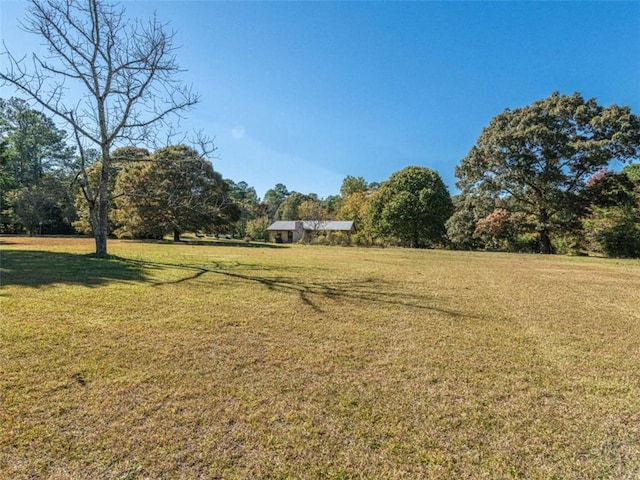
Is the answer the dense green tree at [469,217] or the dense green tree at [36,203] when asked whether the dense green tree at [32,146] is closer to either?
the dense green tree at [36,203]

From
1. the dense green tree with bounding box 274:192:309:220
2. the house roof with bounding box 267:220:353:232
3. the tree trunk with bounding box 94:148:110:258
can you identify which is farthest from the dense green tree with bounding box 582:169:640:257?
the dense green tree with bounding box 274:192:309:220

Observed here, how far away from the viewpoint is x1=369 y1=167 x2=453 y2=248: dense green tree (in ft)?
96.3

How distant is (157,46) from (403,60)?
30.5 ft

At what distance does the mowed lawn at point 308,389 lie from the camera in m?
1.74

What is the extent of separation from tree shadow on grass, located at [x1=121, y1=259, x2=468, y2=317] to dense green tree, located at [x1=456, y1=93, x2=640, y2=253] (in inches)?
755

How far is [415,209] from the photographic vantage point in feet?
96.8

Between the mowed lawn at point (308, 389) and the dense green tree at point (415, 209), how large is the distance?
81.9 feet

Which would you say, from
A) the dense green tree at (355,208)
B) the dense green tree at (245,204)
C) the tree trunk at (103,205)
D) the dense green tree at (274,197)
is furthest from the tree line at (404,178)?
the dense green tree at (274,197)

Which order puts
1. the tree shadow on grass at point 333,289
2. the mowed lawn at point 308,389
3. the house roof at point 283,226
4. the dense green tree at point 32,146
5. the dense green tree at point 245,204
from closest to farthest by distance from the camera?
the mowed lawn at point 308,389 → the tree shadow on grass at point 333,289 → the dense green tree at point 32,146 → the house roof at point 283,226 → the dense green tree at point 245,204

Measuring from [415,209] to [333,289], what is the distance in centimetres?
2486

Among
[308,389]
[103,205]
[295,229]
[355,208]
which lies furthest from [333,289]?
[355,208]

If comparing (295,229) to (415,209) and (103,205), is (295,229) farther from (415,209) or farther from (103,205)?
(103,205)

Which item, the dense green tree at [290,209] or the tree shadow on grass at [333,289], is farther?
the dense green tree at [290,209]

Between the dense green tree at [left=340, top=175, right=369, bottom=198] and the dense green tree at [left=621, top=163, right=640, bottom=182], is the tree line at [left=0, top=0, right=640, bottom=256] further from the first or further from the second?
the dense green tree at [left=340, top=175, right=369, bottom=198]
